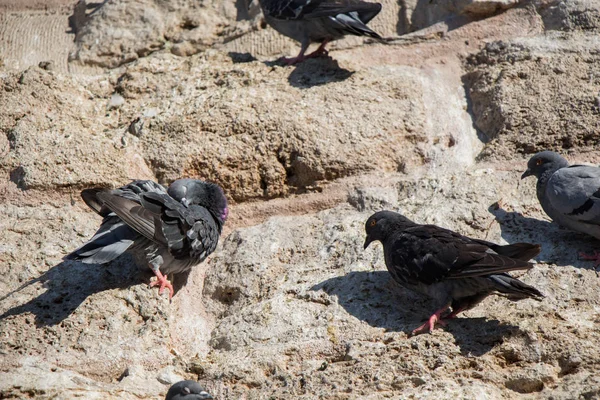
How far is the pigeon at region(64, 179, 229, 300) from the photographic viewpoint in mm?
4574

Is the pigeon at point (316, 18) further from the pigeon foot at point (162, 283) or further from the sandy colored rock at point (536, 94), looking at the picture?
the pigeon foot at point (162, 283)

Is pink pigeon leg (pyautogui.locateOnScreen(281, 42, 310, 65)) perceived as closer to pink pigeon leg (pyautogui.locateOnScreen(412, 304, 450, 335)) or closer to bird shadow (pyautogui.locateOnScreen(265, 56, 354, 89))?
bird shadow (pyautogui.locateOnScreen(265, 56, 354, 89))

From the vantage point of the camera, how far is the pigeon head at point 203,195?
5.12m

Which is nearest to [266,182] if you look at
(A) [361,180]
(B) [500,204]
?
(A) [361,180]

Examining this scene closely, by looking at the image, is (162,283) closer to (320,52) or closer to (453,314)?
(453,314)

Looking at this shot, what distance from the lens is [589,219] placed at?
4.67 metres

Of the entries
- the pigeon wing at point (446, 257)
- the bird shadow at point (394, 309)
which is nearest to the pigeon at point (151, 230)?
the bird shadow at point (394, 309)

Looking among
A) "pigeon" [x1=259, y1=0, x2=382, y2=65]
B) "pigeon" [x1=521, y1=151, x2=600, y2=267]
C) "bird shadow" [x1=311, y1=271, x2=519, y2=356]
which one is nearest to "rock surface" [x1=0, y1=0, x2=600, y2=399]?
"bird shadow" [x1=311, y1=271, x2=519, y2=356]

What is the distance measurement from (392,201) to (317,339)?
4.39 feet

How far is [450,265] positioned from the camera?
14.2ft

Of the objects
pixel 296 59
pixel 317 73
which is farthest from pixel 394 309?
pixel 296 59

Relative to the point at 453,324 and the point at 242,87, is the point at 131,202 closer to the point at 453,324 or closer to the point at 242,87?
the point at 242,87

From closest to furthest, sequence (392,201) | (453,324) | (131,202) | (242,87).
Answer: (453,324) → (131,202) → (392,201) → (242,87)

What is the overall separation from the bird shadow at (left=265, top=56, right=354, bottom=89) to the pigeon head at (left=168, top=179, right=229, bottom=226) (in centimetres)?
112
